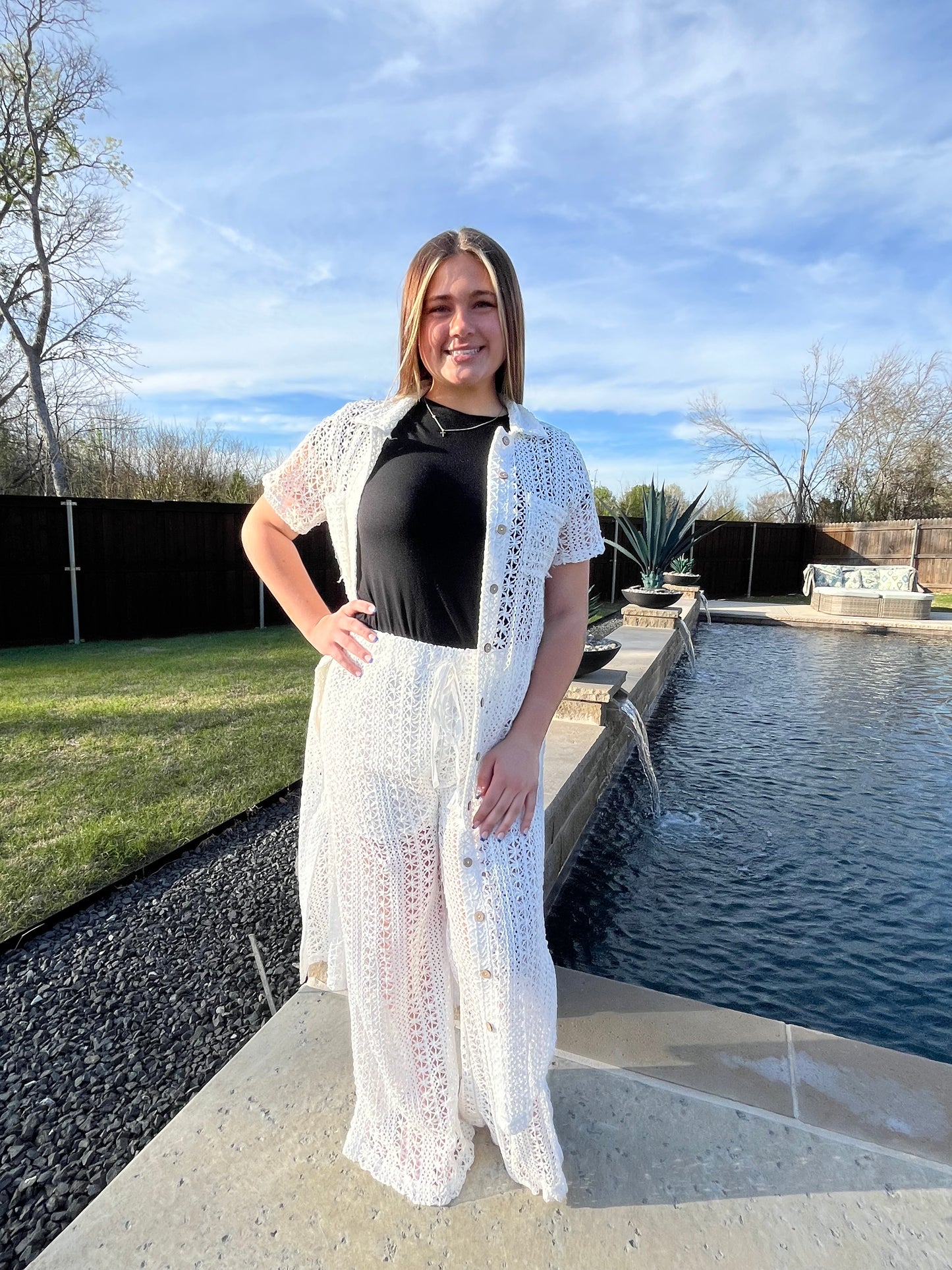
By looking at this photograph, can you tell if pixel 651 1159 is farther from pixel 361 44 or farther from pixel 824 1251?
pixel 361 44

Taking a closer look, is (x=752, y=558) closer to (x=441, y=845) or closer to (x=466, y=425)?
(x=466, y=425)

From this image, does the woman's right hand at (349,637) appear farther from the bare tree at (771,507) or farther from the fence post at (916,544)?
the bare tree at (771,507)

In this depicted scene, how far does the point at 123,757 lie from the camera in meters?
3.79

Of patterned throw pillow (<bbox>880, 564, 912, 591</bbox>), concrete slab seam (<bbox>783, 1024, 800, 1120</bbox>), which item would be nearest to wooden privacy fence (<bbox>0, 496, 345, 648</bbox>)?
concrete slab seam (<bbox>783, 1024, 800, 1120</bbox>)

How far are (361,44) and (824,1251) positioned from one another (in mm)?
6259

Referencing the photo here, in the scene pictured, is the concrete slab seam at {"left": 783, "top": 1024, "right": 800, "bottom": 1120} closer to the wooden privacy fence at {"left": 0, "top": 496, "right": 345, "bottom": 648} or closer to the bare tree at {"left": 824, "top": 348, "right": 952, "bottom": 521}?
the wooden privacy fence at {"left": 0, "top": 496, "right": 345, "bottom": 648}

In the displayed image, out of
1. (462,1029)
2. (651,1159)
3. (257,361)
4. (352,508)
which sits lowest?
(651,1159)

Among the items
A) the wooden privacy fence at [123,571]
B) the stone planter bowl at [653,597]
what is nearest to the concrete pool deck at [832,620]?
the stone planter bowl at [653,597]

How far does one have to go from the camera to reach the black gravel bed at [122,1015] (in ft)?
4.46

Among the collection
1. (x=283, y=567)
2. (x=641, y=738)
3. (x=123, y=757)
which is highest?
(x=283, y=567)

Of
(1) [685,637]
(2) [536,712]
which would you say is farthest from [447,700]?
(1) [685,637]

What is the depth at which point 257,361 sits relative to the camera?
1166 cm

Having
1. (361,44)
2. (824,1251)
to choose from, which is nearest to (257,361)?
(361,44)

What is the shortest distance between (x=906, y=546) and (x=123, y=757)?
652 inches
